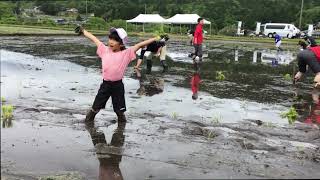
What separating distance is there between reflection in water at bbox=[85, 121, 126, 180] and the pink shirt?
2.84 feet

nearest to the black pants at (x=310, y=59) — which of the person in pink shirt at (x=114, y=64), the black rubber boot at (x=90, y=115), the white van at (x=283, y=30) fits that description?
the person in pink shirt at (x=114, y=64)

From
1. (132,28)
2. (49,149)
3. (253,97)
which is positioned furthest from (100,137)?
(132,28)

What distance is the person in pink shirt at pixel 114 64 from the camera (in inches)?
307

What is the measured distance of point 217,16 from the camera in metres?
84.2

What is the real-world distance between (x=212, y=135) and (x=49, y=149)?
2.57 meters

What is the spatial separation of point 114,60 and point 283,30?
196 ft

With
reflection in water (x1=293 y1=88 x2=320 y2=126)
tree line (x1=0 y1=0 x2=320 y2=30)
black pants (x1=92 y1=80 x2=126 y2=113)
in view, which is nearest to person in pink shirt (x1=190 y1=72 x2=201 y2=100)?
reflection in water (x1=293 y1=88 x2=320 y2=126)

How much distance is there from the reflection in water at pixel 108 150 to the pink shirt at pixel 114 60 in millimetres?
866

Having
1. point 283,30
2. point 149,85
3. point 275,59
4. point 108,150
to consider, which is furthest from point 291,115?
point 283,30

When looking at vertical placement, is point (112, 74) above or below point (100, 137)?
above

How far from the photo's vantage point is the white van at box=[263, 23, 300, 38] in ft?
207

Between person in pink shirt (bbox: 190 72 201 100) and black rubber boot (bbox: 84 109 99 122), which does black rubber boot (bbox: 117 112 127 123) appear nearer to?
black rubber boot (bbox: 84 109 99 122)

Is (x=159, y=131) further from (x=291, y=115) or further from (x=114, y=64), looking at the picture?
(x=291, y=115)

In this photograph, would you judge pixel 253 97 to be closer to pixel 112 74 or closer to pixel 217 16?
pixel 112 74
